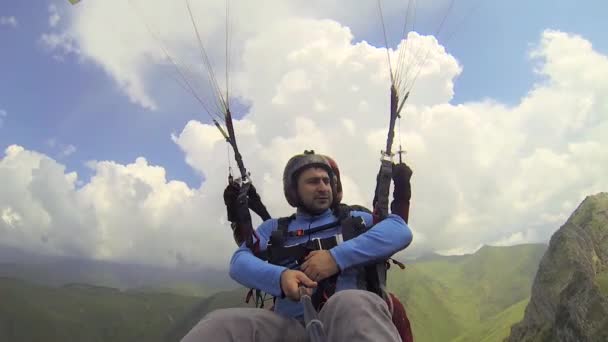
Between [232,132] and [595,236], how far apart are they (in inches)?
6804

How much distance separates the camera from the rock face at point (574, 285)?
4126 inches

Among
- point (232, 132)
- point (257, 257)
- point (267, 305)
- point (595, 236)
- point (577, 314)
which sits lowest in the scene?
point (577, 314)

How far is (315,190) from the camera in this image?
5.93 metres

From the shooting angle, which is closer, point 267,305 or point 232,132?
point 267,305

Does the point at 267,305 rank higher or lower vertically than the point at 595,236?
lower

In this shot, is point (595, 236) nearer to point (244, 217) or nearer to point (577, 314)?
point (577, 314)

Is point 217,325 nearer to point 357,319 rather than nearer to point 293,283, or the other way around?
point 293,283

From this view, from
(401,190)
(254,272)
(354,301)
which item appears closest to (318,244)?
(254,272)

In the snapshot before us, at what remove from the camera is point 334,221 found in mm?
5855

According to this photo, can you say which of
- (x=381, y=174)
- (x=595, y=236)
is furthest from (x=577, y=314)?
(x=381, y=174)

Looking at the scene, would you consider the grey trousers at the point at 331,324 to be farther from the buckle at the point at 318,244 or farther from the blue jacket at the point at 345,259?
the buckle at the point at 318,244

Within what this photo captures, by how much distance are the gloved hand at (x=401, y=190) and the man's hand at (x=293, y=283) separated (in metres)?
1.65

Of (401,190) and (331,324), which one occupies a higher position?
(401,190)

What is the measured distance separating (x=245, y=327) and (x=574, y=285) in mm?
131080
